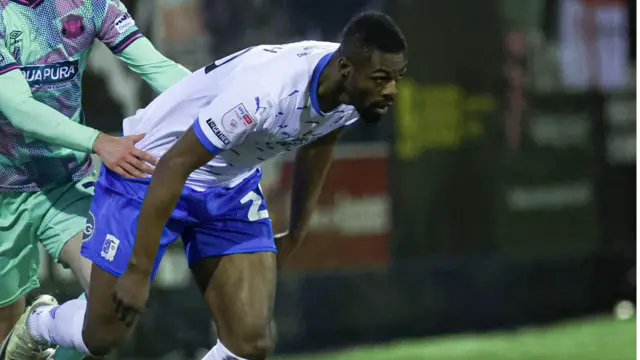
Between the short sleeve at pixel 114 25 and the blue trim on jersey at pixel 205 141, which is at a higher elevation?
the short sleeve at pixel 114 25

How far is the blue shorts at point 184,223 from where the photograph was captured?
4805 millimetres

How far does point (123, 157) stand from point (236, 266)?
0.60 meters

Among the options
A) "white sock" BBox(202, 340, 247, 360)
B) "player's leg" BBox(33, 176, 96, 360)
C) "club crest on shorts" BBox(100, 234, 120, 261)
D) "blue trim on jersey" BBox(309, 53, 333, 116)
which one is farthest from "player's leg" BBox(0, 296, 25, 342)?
"blue trim on jersey" BBox(309, 53, 333, 116)

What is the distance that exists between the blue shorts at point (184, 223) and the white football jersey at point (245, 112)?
72 mm

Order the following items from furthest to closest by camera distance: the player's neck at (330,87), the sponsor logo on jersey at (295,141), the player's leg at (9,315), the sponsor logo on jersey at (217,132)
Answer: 1. the player's leg at (9,315)
2. the sponsor logo on jersey at (295,141)
3. the player's neck at (330,87)
4. the sponsor logo on jersey at (217,132)

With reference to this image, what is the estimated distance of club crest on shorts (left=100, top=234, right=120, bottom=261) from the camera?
478cm

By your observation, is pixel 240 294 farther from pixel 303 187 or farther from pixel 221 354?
pixel 303 187

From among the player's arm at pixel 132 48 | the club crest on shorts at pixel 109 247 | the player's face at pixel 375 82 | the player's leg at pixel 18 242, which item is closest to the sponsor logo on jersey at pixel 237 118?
the player's face at pixel 375 82

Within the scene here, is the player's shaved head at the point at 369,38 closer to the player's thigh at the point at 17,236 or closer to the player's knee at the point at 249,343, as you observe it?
the player's knee at the point at 249,343

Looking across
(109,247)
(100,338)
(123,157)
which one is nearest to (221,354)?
(100,338)

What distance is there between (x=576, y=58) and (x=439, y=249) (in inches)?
66.1

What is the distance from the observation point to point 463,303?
28.3 ft

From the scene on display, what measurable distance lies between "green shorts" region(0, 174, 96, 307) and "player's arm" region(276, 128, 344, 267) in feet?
2.77

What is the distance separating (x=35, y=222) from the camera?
5.13 metres
